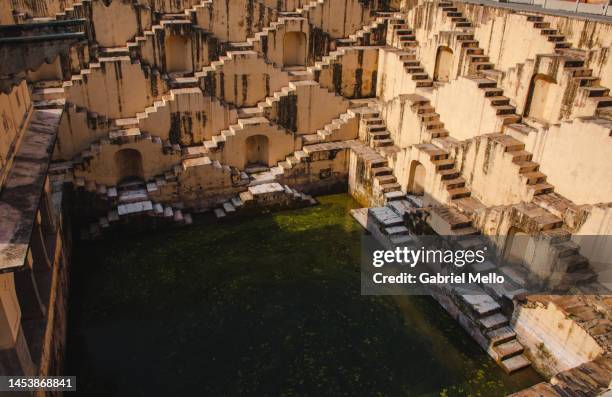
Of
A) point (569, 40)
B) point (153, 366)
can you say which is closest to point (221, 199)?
point (153, 366)

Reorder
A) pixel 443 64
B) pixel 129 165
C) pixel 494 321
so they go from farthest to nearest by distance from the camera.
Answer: pixel 443 64 → pixel 129 165 → pixel 494 321

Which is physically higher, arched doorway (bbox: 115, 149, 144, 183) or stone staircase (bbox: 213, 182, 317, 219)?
arched doorway (bbox: 115, 149, 144, 183)

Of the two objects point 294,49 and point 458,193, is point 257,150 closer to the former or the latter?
point 294,49

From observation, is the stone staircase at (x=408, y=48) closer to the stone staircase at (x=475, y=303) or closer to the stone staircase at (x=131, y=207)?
the stone staircase at (x=475, y=303)

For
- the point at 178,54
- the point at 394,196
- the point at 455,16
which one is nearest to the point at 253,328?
the point at 394,196

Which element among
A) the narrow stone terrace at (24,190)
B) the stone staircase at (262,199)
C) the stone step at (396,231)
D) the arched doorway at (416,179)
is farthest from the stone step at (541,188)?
the narrow stone terrace at (24,190)

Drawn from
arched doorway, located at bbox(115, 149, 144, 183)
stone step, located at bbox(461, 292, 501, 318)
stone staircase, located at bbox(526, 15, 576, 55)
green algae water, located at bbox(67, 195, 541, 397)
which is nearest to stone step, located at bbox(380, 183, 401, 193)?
green algae water, located at bbox(67, 195, 541, 397)

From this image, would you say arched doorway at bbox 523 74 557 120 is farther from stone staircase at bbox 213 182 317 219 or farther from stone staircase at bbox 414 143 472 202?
stone staircase at bbox 213 182 317 219
